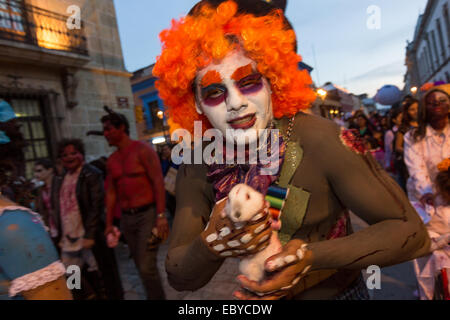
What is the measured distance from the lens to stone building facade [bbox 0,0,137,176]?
7.23m

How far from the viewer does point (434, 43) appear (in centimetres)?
2691

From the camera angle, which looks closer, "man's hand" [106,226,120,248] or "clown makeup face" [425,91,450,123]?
"clown makeup face" [425,91,450,123]

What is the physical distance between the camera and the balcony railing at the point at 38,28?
7160 mm

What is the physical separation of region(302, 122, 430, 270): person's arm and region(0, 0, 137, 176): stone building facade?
8231 millimetres

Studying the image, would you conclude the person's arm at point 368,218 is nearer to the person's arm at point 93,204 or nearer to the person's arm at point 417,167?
the person's arm at point 417,167

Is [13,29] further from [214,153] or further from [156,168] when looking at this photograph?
[214,153]

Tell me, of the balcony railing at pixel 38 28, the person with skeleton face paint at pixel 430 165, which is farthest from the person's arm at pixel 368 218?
the balcony railing at pixel 38 28

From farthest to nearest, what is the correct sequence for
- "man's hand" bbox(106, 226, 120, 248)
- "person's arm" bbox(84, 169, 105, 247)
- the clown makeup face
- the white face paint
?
"man's hand" bbox(106, 226, 120, 248) → "person's arm" bbox(84, 169, 105, 247) → the clown makeup face → the white face paint

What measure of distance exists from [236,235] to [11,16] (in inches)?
360

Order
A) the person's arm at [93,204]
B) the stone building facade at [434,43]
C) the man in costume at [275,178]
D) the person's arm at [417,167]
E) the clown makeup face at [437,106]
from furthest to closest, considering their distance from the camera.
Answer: the stone building facade at [434,43] → the person's arm at [93,204] → the clown makeup face at [437,106] → the person's arm at [417,167] → the man in costume at [275,178]

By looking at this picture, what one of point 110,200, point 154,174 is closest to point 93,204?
point 110,200

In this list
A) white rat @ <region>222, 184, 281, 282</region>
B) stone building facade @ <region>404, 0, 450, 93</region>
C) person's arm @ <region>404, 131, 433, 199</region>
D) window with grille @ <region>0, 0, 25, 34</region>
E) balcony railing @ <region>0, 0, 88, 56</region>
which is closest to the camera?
white rat @ <region>222, 184, 281, 282</region>

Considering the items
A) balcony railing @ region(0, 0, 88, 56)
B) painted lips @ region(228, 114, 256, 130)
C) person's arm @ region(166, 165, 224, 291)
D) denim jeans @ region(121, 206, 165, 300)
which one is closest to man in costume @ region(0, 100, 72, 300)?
person's arm @ region(166, 165, 224, 291)

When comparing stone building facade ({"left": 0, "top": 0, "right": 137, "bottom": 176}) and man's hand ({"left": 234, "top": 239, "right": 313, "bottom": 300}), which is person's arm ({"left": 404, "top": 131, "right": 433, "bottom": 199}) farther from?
stone building facade ({"left": 0, "top": 0, "right": 137, "bottom": 176})
